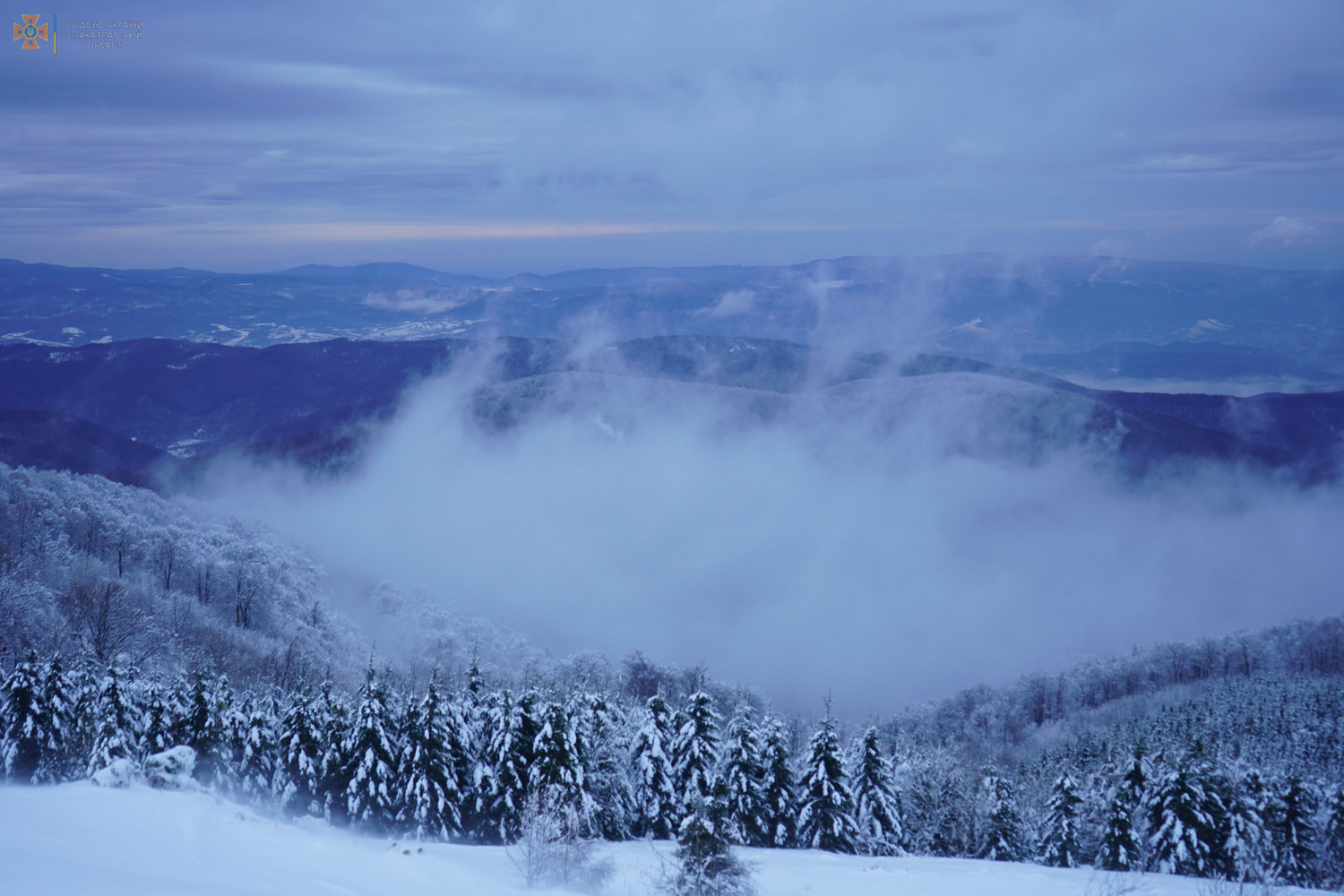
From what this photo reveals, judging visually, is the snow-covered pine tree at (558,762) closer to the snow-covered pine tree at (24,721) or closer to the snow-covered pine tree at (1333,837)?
the snow-covered pine tree at (24,721)

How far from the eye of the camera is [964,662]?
190m

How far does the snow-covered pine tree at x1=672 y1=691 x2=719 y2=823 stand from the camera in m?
30.3

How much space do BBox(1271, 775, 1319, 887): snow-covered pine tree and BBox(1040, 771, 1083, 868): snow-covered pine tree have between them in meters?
7.66

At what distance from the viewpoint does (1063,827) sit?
113 feet

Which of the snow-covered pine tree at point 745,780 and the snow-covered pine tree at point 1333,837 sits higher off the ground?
the snow-covered pine tree at point 745,780

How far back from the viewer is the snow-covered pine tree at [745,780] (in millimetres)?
30500

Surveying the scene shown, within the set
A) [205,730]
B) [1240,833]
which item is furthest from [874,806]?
[205,730]

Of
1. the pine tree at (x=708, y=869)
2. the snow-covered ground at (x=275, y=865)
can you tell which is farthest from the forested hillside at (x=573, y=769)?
the snow-covered ground at (x=275, y=865)

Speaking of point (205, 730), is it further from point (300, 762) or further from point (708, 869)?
point (708, 869)

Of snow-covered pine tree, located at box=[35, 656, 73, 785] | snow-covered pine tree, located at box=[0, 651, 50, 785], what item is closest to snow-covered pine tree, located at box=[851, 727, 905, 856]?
snow-covered pine tree, located at box=[35, 656, 73, 785]

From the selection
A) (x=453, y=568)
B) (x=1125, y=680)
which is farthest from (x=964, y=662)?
(x=453, y=568)

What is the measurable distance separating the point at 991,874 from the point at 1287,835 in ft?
65.5

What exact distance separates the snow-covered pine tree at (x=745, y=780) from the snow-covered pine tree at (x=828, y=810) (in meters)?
1.67

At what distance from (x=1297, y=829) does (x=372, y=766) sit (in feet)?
131
